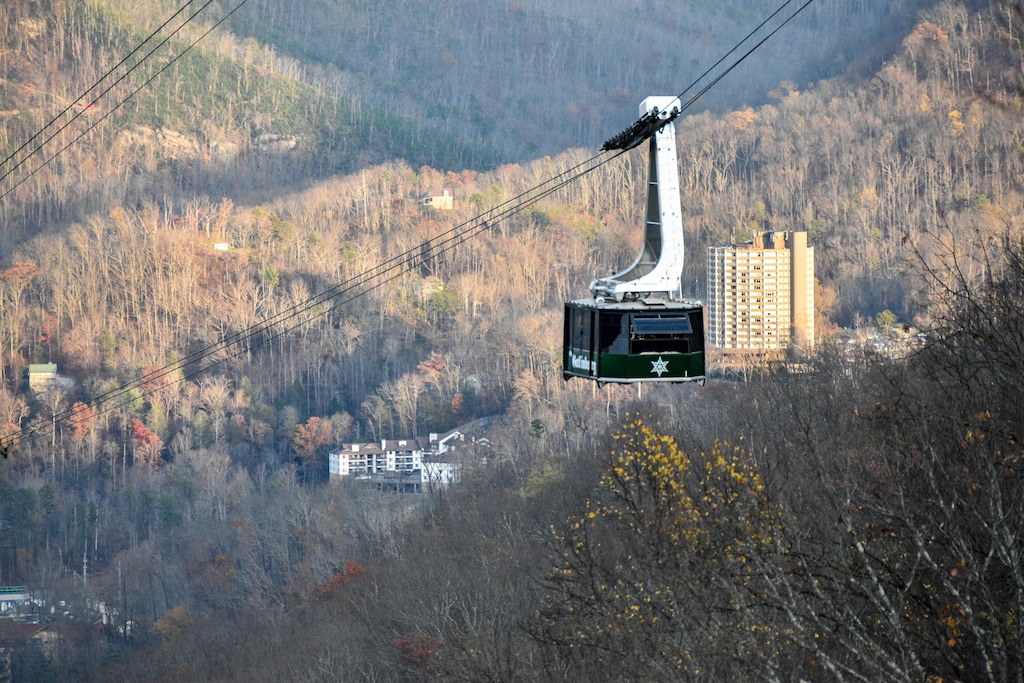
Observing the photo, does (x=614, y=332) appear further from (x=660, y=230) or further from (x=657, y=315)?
(x=660, y=230)

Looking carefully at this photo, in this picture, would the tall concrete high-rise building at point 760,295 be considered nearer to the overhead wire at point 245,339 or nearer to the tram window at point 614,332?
the overhead wire at point 245,339

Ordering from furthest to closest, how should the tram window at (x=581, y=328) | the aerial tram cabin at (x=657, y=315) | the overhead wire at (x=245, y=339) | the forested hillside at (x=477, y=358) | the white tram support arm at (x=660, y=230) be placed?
the overhead wire at (x=245, y=339), the tram window at (x=581, y=328), the aerial tram cabin at (x=657, y=315), the white tram support arm at (x=660, y=230), the forested hillside at (x=477, y=358)

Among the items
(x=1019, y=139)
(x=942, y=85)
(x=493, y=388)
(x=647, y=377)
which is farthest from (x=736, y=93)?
(x=647, y=377)

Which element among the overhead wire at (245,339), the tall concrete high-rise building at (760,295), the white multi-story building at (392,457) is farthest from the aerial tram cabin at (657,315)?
the overhead wire at (245,339)

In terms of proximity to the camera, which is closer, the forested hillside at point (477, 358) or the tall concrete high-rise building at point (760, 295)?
the forested hillside at point (477, 358)

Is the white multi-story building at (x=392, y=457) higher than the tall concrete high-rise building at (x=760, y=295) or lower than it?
lower

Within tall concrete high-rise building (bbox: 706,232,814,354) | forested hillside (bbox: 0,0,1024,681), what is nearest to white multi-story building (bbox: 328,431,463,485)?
forested hillside (bbox: 0,0,1024,681)

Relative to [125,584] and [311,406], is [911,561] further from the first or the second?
[311,406]

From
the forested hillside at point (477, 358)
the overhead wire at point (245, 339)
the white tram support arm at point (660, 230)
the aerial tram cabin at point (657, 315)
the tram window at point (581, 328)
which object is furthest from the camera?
the overhead wire at point (245, 339)
